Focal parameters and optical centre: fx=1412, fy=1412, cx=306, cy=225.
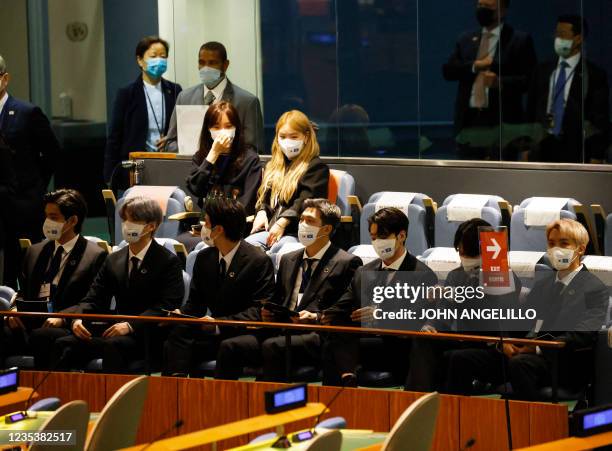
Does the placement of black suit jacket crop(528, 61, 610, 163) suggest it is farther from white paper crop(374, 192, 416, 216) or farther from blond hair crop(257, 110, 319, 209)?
blond hair crop(257, 110, 319, 209)

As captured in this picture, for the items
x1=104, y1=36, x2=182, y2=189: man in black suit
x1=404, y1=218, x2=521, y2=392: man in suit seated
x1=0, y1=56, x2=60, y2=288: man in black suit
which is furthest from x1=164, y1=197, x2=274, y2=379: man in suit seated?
x1=104, y1=36, x2=182, y2=189: man in black suit

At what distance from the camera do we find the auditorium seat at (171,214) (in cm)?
845

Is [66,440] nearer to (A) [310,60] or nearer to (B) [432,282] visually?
(B) [432,282]

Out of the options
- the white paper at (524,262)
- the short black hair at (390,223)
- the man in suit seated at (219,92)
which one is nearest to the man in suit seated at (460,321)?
the white paper at (524,262)

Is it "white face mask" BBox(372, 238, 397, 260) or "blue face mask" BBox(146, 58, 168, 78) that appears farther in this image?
"blue face mask" BBox(146, 58, 168, 78)

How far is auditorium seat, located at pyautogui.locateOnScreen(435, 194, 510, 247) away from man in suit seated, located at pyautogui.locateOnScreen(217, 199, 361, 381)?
1.01m

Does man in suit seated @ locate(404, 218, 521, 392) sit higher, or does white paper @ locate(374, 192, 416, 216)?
white paper @ locate(374, 192, 416, 216)

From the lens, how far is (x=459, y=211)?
766 cm

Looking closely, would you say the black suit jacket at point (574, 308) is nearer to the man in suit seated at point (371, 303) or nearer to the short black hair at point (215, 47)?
the man in suit seated at point (371, 303)

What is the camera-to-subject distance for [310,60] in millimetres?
9484

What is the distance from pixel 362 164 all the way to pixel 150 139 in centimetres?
155

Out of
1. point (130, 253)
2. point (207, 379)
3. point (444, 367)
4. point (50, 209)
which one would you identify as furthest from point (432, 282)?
point (50, 209)

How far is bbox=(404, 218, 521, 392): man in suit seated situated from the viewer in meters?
6.16

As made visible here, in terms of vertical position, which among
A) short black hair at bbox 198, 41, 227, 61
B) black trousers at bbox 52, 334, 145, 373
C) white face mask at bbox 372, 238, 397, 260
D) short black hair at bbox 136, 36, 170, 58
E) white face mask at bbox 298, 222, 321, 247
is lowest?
black trousers at bbox 52, 334, 145, 373
